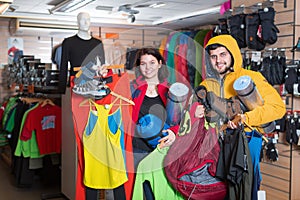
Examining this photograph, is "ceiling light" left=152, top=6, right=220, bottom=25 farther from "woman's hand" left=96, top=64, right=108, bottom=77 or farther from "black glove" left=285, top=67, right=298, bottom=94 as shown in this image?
"woman's hand" left=96, top=64, right=108, bottom=77

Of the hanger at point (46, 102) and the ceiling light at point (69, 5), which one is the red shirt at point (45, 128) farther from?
the ceiling light at point (69, 5)

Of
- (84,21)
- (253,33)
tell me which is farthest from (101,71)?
(253,33)

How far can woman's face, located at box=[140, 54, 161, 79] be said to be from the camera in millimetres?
1930

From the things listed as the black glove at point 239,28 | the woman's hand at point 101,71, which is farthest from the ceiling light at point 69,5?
the woman's hand at point 101,71

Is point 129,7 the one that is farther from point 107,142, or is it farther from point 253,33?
point 107,142

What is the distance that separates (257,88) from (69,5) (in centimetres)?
437

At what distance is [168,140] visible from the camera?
1914 mm

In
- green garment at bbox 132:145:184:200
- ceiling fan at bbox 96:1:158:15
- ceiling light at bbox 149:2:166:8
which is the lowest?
green garment at bbox 132:145:184:200

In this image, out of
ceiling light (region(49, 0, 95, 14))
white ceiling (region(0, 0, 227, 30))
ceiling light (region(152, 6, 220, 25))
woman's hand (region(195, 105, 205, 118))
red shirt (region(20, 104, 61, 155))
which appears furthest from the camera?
ceiling light (region(152, 6, 220, 25))

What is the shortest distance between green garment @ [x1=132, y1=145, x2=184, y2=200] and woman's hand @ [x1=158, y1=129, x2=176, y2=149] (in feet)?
0.53

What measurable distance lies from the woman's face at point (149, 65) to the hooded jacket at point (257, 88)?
0.80 feet

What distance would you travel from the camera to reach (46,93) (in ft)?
14.2

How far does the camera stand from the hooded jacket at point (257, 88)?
1.89 meters

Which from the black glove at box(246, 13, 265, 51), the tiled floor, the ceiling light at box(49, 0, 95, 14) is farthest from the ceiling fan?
the tiled floor
